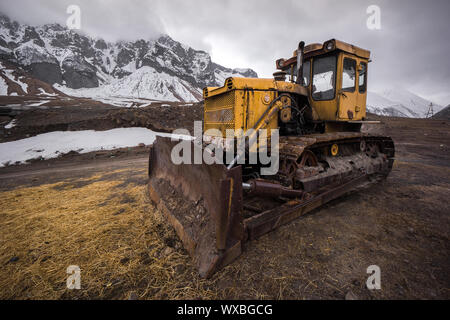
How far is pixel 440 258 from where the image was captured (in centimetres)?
235

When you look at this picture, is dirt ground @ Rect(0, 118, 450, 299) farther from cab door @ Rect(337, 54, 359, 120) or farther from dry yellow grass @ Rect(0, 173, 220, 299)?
cab door @ Rect(337, 54, 359, 120)

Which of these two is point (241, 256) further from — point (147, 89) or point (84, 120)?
point (147, 89)

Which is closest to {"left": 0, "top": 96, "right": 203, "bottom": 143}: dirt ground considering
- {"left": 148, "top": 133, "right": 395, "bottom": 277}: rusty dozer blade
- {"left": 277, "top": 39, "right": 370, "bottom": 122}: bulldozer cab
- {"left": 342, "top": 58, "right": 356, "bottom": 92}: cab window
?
{"left": 277, "top": 39, "right": 370, "bottom": 122}: bulldozer cab

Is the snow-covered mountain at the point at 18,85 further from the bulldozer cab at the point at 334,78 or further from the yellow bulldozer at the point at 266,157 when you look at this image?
the bulldozer cab at the point at 334,78

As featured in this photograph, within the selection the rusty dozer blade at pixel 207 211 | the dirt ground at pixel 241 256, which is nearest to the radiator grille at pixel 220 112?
the rusty dozer blade at pixel 207 211

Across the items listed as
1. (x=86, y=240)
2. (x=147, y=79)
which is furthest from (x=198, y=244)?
(x=147, y=79)

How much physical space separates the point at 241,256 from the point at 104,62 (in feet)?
482

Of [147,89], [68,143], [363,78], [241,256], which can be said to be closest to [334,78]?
[363,78]

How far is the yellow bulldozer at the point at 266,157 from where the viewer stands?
7.47ft

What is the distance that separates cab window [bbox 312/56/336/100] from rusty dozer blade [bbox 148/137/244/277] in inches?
136

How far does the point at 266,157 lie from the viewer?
3.75m
